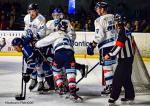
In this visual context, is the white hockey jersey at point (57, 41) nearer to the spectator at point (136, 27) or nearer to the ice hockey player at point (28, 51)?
the ice hockey player at point (28, 51)

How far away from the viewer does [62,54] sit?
6.00 metres

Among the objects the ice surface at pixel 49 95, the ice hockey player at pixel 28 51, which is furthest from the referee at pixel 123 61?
the ice hockey player at pixel 28 51

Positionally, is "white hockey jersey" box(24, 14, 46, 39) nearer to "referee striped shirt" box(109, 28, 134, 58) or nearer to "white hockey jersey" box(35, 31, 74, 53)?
"white hockey jersey" box(35, 31, 74, 53)

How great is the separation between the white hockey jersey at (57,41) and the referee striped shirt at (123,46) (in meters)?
0.71

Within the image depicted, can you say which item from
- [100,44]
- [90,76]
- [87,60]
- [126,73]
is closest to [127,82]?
[126,73]

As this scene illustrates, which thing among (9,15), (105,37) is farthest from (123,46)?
(9,15)

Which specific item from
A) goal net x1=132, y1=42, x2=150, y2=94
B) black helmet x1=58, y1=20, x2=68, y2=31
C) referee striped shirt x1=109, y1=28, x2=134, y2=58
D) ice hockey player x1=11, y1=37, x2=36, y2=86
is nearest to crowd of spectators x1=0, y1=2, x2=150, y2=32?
goal net x1=132, y1=42, x2=150, y2=94

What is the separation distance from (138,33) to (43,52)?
4.79 m

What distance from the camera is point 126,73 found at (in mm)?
5711

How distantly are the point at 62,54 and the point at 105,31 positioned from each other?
27.2 inches

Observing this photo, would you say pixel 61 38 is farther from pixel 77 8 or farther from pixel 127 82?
pixel 77 8

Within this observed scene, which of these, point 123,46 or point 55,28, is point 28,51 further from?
point 123,46

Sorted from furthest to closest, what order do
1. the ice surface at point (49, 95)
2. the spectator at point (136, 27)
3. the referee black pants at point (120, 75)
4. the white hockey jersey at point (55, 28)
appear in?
the spectator at point (136, 27) → the white hockey jersey at point (55, 28) → the ice surface at point (49, 95) → the referee black pants at point (120, 75)

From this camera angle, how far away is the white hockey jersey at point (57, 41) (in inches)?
238
